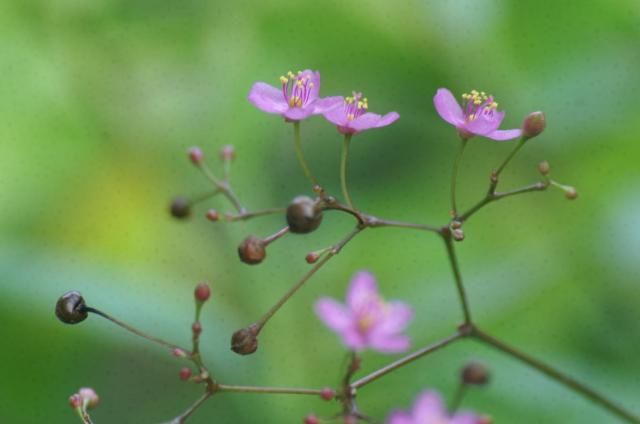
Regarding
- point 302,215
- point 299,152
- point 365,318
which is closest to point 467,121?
point 299,152

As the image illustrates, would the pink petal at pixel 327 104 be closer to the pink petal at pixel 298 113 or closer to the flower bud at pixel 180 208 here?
the pink petal at pixel 298 113

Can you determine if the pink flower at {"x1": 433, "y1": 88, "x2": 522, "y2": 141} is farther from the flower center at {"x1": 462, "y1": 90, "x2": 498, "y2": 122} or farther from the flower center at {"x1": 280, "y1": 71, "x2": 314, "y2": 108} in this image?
the flower center at {"x1": 280, "y1": 71, "x2": 314, "y2": 108}

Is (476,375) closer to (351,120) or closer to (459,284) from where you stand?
(459,284)

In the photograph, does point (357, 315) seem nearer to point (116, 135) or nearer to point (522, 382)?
point (522, 382)

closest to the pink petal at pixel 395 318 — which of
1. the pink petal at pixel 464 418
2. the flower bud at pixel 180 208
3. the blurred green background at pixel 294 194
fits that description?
the pink petal at pixel 464 418

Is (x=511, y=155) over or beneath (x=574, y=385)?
over

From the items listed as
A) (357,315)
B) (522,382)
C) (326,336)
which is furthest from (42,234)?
(357,315)
